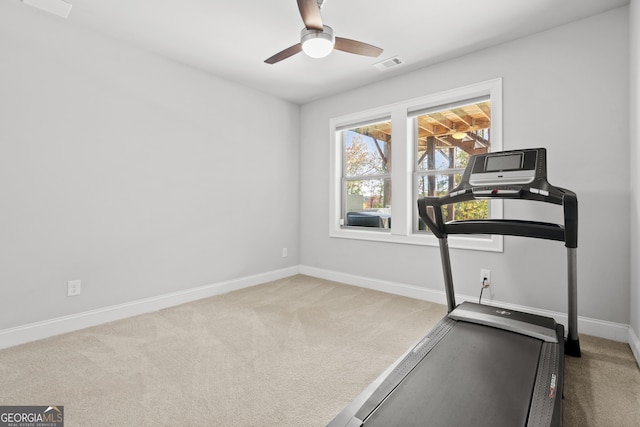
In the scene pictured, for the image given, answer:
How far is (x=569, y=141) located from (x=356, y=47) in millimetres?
1907

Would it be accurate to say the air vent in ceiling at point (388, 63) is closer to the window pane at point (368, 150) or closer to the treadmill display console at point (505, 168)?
the window pane at point (368, 150)

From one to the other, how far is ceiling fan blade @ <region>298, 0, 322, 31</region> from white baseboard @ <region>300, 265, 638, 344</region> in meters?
2.70

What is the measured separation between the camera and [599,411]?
1.59 metres

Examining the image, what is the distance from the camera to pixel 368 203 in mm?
4105

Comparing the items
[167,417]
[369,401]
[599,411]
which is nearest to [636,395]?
[599,411]

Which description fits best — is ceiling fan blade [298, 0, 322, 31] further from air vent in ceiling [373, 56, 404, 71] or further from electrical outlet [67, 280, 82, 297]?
electrical outlet [67, 280, 82, 297]

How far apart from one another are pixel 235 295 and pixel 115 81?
7.94 ft

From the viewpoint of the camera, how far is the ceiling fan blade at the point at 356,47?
A: 89.0 inches

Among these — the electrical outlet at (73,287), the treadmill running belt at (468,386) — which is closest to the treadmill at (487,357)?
the treadmill running belt at (468,386)

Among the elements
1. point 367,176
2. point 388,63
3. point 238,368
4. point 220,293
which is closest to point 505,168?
point 388,63

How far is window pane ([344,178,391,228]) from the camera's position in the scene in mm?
3906

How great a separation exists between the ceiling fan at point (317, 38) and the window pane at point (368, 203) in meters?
1.84

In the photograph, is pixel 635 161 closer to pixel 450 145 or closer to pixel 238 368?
pixel 450 145

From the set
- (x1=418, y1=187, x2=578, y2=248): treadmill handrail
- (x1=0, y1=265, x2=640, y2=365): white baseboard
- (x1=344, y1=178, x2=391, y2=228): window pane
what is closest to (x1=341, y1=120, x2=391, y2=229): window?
(x1=344, y1=178, x2=391, y2=228): window pane
